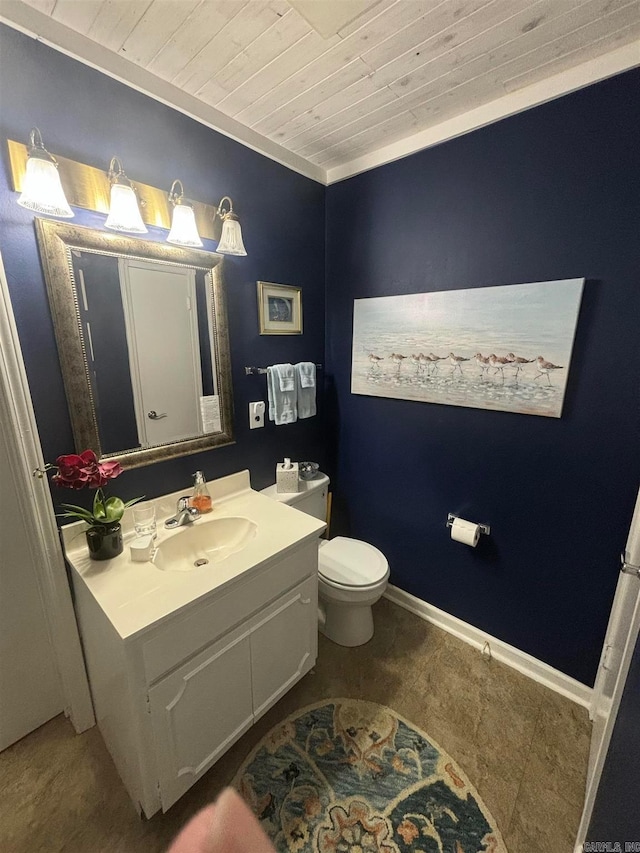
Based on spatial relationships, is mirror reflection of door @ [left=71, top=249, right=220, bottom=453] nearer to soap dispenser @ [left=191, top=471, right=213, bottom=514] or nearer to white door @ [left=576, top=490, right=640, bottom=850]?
soap dispenser @ [left=191, top=471, right=213, bottom=514]

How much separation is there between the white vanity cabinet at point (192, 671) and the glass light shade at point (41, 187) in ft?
3.76

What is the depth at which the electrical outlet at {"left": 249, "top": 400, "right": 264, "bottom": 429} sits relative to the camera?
1.80 m

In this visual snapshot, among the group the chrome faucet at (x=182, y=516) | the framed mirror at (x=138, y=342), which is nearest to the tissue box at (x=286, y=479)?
the framed mirror at (x=138, y=342)

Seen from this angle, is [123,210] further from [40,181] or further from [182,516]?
[182,516]

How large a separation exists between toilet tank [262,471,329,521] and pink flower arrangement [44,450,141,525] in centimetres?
77

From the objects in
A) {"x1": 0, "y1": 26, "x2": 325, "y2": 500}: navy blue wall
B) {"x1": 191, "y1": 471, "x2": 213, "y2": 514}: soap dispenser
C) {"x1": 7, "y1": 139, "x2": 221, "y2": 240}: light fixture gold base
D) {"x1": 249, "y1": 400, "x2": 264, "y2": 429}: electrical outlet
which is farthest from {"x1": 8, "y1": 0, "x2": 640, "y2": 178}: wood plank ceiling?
{"x1": 191, "y1": 471, "x2": 213, "y2": 514}: soap dispenser

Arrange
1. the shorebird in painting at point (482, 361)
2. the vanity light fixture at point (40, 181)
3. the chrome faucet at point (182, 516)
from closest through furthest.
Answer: the vanity light fixture at point (40, 181) < the chrome faucet at point (182, 516) < the shorebird in painting at point (482, 361)

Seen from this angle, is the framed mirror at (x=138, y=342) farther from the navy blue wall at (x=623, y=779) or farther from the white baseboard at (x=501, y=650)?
the navy blue wall at (x=623, y=779)

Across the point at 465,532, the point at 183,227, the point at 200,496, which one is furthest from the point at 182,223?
the point at 465,532

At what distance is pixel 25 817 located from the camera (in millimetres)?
1153

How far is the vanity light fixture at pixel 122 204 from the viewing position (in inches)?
45.1

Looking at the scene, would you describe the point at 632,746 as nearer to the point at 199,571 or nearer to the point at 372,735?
the point at 372,735

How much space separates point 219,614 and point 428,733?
102 cm

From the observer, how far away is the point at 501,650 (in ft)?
5.74
